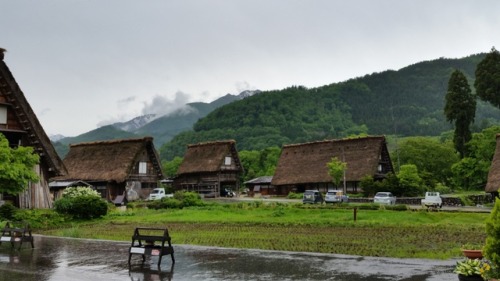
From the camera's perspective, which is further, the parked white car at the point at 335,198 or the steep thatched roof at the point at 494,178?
the parked white car at the point at 335,198

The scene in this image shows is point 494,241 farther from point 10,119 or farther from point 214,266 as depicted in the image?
point 10,119

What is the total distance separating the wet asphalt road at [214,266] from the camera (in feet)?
37.7

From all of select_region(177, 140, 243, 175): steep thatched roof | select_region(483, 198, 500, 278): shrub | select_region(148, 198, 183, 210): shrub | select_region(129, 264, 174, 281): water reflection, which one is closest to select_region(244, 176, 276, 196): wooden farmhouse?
select_region(177, 140, 243, 175): steep thatched roof

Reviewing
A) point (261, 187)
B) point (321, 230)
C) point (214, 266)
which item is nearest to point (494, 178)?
point (321, 230)

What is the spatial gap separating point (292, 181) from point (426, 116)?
365 feet

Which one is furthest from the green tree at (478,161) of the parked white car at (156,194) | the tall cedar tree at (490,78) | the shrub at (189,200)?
the parked white car at (156,194)

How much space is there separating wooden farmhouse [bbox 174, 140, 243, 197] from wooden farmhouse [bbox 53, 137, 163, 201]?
28.3 feet

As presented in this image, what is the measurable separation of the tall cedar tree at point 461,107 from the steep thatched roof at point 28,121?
1902 inches

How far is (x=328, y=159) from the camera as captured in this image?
6184cm

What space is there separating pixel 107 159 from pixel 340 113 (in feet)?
365

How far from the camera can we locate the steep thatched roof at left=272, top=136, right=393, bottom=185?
58.9 meters

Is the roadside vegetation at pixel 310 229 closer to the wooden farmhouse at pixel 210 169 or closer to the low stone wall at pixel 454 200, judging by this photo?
the low stone wall at pixel 454 200

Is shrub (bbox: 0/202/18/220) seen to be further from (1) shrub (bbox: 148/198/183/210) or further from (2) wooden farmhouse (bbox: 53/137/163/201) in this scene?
(2) wooden farmhouse (bbox: 53/137/163/201)

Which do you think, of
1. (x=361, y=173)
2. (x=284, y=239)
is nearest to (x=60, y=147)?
(x=361, y=173)
